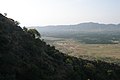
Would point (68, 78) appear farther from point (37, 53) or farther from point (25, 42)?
point (25, 42)

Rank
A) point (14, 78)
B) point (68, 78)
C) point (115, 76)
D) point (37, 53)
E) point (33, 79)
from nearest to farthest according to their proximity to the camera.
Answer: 1. point (14, 78)
2. point (33, 79)
3. point (68, 78)
4. point (37, 53)
5. point (115, 76)

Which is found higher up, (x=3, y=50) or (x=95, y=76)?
(x=3, y=50)

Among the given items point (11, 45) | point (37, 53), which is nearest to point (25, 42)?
point (37, 53)

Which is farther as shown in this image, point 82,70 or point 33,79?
point 82,70

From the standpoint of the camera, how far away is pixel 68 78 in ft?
141

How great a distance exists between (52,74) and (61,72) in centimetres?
424

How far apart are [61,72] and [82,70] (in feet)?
35.9

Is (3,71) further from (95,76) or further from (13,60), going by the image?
(95,76)

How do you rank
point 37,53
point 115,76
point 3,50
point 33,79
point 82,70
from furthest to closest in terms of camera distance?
1. point 115,76
2. point 82,70
3. point 37,53
4. point 3,50
5. point 33,79

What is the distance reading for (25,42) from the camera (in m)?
49.1

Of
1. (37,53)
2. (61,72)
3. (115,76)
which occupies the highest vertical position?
(37,53)

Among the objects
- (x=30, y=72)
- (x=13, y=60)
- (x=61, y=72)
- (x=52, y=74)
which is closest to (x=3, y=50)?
(x=13, y=60)

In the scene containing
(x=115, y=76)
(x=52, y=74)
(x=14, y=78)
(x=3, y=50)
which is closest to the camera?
(x=14, y=78)

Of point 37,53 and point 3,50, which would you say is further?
point 37,53
